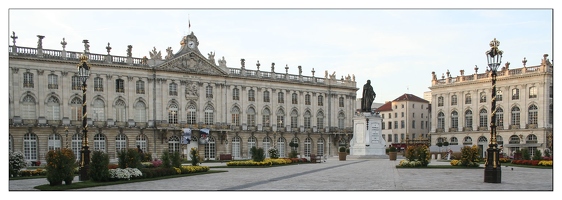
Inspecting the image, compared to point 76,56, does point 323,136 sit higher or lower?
lower

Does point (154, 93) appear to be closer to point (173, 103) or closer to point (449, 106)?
point (173, 103)

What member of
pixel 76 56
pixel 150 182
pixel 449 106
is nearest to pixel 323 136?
pixel 449 106

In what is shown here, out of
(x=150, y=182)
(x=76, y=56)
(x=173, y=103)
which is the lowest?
(x=150, y=182)

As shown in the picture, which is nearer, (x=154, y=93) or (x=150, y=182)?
(x=150, y=182)

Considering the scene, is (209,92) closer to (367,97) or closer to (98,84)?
(98,84)

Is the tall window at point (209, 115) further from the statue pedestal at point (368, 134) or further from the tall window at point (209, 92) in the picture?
the statue pedestal at point (368, 134)

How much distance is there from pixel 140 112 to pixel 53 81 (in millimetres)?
9323

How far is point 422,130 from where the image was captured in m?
101

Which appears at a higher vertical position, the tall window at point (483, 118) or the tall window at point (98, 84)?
the tall window at point (98, 84)

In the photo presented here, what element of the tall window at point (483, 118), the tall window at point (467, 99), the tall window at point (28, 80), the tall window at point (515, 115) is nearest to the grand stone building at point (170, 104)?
the tall window at point (28, 80)

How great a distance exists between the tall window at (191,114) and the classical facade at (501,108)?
30086mm

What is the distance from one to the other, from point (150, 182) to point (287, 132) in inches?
1997

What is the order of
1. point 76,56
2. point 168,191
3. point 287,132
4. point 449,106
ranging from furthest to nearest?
point 449,106 → point 287,132 → point 76,56 → point 168,191

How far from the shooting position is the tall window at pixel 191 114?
67.5 m
